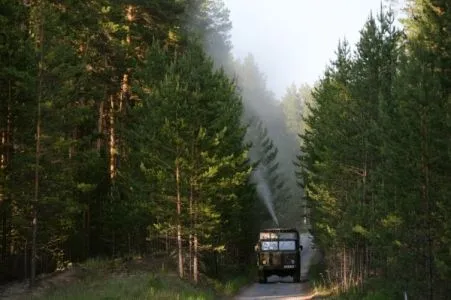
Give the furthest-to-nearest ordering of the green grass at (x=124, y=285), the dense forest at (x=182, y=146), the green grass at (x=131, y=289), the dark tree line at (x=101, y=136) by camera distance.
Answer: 1. the dark tree line at (x=101, y=136)
2. the green grass at (x=124, y=285)
3. the green grass at (x=131, y=289)
4. the dense forest at (x=182, y=146)

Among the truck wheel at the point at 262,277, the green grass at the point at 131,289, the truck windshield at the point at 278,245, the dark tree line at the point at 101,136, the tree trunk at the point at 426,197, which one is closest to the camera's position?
the tree trunk at the point at 426,197

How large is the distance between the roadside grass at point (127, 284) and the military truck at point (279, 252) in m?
4.18

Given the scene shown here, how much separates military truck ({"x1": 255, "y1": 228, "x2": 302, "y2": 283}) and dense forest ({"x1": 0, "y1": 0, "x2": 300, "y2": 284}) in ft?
6.62

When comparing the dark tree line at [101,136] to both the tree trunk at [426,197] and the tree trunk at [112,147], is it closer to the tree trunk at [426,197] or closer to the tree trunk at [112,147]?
the tree trunk at [112,147]

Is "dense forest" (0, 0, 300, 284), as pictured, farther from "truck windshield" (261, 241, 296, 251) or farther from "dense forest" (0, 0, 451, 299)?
"truck windshield" (261, 241, 296, 251)

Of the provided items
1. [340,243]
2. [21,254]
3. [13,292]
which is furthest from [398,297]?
[21,254]

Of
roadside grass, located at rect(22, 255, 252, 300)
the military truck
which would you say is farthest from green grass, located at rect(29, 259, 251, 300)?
the military truck

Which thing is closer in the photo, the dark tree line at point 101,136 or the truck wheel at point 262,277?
the dark tree line at point 101,136

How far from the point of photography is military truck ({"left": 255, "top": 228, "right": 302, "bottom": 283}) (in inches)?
1209

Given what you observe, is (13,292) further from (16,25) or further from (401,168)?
(401,168)

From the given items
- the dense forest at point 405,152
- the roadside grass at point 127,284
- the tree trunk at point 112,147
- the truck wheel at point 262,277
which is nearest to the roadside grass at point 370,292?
the dense forest at point 405,152

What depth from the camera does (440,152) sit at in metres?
14.5

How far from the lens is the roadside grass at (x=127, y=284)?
17.2m

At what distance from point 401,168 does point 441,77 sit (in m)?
3.10
